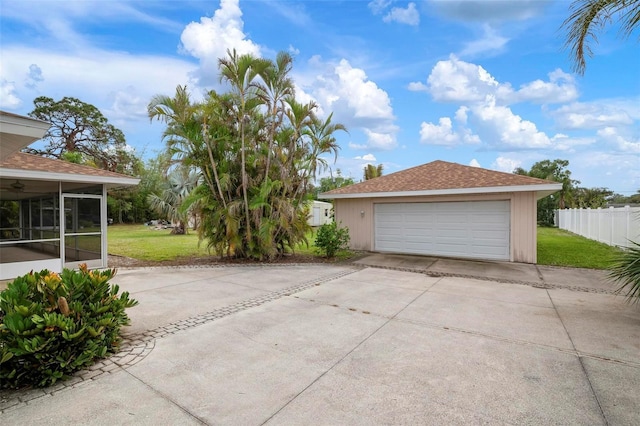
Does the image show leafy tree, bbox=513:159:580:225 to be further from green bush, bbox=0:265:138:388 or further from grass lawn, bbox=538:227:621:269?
green bush, bbox=0:265:138:388

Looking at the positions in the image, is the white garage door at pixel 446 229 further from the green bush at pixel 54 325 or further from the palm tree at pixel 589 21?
the green bush at pixel 54 325

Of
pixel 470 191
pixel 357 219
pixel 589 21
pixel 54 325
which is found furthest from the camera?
pixel 357 219

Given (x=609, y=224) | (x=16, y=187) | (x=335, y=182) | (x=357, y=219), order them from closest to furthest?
(x=16, y=187)
(x=357, y=219)
(x=609, y=224)
(x=335, y=182)

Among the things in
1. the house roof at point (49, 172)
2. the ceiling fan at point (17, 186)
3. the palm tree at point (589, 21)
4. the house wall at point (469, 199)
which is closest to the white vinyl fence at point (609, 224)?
the house wall at point (469, 199)

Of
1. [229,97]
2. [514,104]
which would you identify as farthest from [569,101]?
[229,97]

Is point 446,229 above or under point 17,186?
under

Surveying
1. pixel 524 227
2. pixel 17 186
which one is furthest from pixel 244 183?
pixel 524 227

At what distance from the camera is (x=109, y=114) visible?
3388 centimetres

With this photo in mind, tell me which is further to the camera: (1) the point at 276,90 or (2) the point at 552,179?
(2) the point at 552,179

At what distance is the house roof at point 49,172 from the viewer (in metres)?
7.38

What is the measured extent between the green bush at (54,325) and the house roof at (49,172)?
5.58m

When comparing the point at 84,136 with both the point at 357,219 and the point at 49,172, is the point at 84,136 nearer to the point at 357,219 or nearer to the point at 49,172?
the point at 49,172

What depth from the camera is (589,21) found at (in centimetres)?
443

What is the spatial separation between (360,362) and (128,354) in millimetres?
2579
